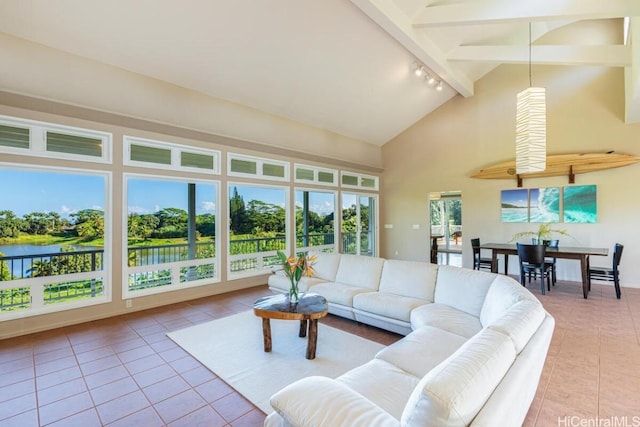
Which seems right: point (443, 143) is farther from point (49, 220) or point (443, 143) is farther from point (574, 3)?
point (49, 220)

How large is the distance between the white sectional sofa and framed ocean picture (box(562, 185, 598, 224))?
4482 mm

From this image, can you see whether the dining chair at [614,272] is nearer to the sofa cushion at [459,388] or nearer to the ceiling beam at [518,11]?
the ceiling beam at [518,11]

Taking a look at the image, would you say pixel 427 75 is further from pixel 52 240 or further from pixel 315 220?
pixel 52 240

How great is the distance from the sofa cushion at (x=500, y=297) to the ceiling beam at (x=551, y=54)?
4.40 m

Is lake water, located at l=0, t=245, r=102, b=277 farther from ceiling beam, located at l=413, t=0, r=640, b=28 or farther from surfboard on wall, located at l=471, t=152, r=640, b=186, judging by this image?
surfboard on wall, located at l=471, t=152, r=640, b=186

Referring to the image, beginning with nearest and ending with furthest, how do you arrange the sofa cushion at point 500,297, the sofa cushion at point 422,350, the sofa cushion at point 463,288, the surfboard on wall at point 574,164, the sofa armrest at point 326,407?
1. the sofa armrest at point 326,407
2. the sofa cushion at point 422,350
3. the sofa cushion at point 500,297
4. the sofa cushion at point 463,288
5. the surfboard on wall at point 574,164

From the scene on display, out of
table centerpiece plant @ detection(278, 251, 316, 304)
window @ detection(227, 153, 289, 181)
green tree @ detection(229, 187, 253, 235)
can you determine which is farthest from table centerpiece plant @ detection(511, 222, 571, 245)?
green tree @ detection(229, 187, 253, 235)

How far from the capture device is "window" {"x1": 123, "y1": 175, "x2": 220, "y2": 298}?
4.41 meters

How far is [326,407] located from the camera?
1197 mm

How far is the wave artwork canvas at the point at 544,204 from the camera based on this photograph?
6086 millimetres

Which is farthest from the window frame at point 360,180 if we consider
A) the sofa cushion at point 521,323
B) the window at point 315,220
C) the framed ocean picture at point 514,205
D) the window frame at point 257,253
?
the sofa cushion at point 521,323

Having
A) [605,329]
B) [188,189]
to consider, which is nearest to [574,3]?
[605,329]

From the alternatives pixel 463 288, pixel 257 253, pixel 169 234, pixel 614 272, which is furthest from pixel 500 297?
pixel 169 234

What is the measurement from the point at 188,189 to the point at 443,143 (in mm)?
6238
